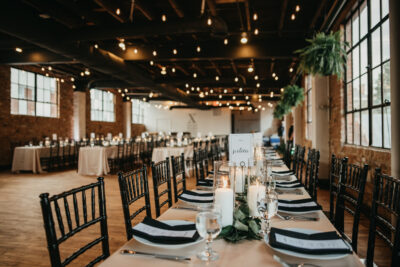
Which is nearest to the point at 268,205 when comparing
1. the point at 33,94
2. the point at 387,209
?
the point at 387,209

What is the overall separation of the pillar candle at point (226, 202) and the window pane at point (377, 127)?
3.37 metres

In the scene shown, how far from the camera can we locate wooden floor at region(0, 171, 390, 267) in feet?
8.77

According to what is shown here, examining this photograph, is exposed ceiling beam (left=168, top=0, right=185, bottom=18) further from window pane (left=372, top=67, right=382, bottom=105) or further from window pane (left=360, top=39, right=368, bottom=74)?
window pane (left=372, top=67, right=382, bottom=105)

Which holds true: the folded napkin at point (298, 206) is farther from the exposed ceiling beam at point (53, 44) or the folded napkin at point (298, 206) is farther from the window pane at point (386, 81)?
the exposed ceiling beam at point (53, 44)

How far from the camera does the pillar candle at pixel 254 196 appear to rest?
1333 millimetres

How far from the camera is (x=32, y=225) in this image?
3.61 meters

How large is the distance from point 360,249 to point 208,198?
1952mm

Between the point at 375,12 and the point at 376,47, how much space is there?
0.49m

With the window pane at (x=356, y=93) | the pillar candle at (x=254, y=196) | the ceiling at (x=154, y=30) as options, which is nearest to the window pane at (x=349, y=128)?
the window pane at (x=356, y=93)

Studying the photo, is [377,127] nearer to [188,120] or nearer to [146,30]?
[146,30]

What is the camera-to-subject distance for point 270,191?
1.27m

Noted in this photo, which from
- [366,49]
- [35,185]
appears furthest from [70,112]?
[366,49]

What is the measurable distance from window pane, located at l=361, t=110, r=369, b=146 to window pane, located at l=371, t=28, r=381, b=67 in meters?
0.79

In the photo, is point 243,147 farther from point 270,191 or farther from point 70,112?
point 70,112
